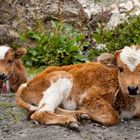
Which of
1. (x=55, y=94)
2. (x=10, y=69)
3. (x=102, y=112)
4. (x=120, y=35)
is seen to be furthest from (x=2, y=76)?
(x=120, y=35)

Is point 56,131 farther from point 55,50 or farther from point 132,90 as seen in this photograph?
point 55,50

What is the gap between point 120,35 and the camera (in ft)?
56.0

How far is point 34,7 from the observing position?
Result: 1884cm

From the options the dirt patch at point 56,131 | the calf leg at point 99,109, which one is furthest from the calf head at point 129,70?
the dirt patch at point 56,131

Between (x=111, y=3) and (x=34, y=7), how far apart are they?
2419 mm

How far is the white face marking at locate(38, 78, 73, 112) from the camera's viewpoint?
10258mm

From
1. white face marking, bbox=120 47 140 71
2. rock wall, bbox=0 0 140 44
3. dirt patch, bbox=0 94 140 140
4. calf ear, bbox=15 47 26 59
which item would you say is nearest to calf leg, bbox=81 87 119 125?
dirt patch, bbox=0 94 140 140

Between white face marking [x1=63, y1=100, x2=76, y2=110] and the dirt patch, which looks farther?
white face marking [x1=63, y1=100, x2=76, y2=110]

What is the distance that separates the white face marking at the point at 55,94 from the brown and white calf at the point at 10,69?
10.5ft

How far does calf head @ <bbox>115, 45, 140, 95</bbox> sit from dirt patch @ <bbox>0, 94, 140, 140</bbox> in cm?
61

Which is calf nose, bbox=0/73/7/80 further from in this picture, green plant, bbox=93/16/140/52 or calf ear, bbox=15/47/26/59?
green plant, bbox=93/16/140/52

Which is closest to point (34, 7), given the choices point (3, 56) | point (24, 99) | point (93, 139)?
point (3, 56)

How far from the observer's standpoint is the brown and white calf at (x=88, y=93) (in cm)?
1021

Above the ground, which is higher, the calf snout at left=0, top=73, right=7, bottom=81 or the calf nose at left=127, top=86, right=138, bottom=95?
the calf nose at left=127, top=86, right=138, bottom=95
